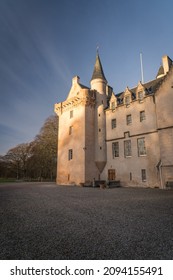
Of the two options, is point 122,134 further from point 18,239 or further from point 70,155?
point 18,239

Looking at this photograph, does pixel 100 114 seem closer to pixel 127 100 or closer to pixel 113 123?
pixel 113 123

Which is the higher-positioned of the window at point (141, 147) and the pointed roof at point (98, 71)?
the pointed roof at point (98, 71)

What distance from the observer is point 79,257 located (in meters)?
3.04

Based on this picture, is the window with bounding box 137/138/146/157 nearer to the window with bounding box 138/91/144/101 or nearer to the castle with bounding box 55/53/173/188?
the castle with bounding box 55/53/173/188

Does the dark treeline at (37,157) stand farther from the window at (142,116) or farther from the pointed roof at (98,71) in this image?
the window at (142,116)

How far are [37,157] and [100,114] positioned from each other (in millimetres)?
22450

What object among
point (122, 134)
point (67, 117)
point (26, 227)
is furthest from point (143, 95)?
point (26, 227)

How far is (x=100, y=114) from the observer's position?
93.9 feet

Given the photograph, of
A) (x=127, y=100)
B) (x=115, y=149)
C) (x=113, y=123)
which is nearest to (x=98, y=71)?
(x=127, y=100)

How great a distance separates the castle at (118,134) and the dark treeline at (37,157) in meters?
7.55

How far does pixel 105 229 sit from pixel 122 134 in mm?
21171

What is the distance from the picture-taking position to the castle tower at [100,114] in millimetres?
26688

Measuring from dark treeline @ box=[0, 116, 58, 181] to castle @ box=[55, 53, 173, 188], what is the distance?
7.55m

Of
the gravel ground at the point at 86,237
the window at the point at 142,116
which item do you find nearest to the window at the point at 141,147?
the window at the point at 142,116
